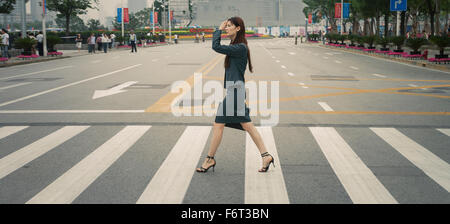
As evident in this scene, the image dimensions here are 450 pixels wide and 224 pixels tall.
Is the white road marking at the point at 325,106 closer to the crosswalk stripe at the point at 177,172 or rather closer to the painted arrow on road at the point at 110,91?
the crosswalk stripe at the point at 177,172

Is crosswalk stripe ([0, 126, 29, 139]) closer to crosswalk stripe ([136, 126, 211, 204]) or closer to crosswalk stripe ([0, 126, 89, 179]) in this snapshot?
crosswalk stripe ([0, 126, 89, 179])

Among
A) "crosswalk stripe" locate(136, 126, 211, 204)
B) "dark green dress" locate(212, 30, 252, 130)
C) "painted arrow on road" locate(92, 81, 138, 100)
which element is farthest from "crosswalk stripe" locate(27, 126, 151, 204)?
"painted arrow on road" locate(92, 81, 138, 100)

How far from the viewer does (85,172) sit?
6672 mm

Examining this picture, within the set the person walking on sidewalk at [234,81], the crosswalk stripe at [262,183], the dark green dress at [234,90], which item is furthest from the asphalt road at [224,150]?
the dark green dress at [234,90]

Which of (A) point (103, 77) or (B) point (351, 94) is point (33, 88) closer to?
(A) point (103, 77)

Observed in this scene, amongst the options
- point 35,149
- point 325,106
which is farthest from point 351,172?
point 325,106

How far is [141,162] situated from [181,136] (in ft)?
6.30

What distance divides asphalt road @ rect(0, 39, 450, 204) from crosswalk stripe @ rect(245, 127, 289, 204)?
0.04 feet

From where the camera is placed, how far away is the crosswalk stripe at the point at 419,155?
650 cm

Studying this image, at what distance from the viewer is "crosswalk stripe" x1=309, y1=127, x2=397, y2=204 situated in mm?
5586

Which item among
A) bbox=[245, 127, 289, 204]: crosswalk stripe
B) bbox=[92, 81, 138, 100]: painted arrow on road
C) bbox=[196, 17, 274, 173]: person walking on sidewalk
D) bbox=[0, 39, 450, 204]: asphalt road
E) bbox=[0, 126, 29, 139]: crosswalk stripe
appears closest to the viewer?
bbox=[245, 127, 289, 204]: crosswalk stripe

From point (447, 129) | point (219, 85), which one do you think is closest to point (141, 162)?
point (447, 129)

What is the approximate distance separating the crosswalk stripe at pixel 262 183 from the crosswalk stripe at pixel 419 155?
183 centimetres

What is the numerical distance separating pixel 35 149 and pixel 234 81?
136 inches
